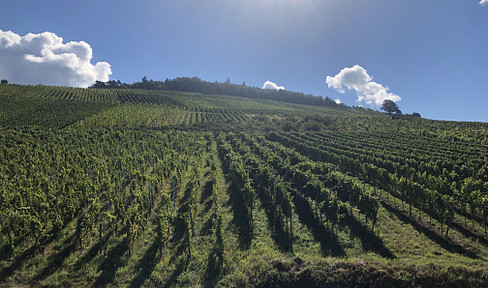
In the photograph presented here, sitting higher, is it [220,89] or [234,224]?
[220,89]

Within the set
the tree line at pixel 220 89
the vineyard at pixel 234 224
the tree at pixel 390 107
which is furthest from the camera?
the tree line at pixel 220 89

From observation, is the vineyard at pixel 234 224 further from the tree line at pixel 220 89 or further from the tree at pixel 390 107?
the tree line at pixel 220 89

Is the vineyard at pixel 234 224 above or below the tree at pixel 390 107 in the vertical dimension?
below

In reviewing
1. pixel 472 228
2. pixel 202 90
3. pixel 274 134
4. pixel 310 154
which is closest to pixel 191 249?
pixel 472 228

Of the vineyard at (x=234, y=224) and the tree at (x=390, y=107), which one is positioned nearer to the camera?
the vineyard at (x=234, y=224)

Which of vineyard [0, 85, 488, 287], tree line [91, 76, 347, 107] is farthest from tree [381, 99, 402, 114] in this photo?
vineyard [0, 85, 488, 287]

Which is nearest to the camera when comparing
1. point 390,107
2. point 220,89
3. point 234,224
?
point 234,224

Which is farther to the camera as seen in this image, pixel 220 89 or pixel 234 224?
pixel 220 89

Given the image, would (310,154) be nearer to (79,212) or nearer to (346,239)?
(346,239)

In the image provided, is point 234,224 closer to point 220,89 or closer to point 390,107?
point 390,107

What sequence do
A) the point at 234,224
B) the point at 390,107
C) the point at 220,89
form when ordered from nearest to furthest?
the point at 234,224 → the point at 390,107 → the point at 220,89

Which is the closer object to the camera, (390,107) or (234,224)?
(234,224)

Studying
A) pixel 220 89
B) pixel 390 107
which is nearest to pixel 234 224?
pixel 390 107

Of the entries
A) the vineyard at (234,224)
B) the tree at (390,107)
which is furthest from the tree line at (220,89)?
the vineyard at (234,224)
